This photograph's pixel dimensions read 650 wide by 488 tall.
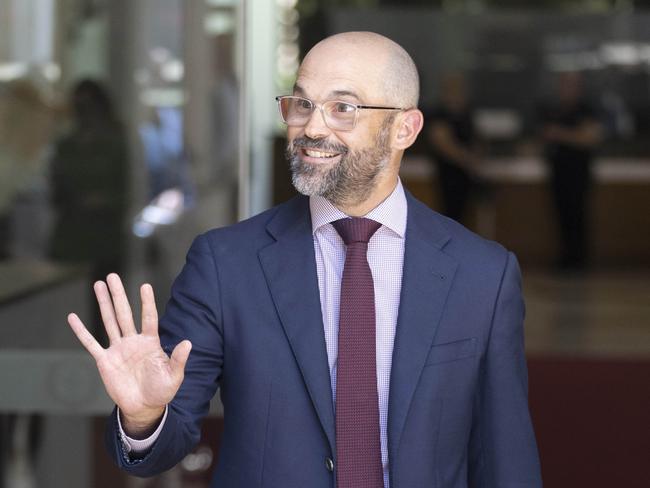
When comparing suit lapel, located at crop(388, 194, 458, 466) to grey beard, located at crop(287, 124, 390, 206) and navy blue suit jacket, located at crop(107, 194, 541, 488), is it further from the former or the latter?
grey beard, located at crop(287, 124, 390, 206)

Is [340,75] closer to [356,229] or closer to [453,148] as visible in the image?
[356,229]

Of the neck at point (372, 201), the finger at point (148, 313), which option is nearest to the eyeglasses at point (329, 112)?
the neck at point (372, 201)

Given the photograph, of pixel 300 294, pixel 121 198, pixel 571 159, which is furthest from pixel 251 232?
pixel 571 159

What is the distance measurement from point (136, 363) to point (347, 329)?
340mm

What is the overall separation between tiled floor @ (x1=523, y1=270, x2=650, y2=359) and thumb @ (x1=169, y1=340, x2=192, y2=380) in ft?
14.6

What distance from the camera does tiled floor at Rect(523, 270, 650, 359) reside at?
22.1 feet

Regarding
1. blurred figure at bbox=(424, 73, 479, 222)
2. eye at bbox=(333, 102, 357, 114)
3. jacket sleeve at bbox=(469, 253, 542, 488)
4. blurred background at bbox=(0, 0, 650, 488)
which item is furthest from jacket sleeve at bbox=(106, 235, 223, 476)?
blurred figure at bbox=(424, 73, 479, 222)

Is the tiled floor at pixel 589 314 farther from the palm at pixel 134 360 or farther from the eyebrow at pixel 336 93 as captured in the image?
the palm at pixel 134 360

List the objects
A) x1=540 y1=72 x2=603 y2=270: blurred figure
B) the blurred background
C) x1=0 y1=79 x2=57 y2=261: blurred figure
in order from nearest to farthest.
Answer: the blurred background < x1=0 y1=79 x2=57 y2=261: blurred figure < x1=540 y1=72 x2=603 y2=270: blurred figure

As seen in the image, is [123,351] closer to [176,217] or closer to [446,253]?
[446,253]

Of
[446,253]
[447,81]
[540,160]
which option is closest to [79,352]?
[446,253]

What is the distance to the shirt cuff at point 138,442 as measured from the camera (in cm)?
185

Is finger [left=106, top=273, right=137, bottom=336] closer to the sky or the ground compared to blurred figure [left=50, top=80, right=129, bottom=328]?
closer to the sky

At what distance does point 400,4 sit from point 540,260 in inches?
157
